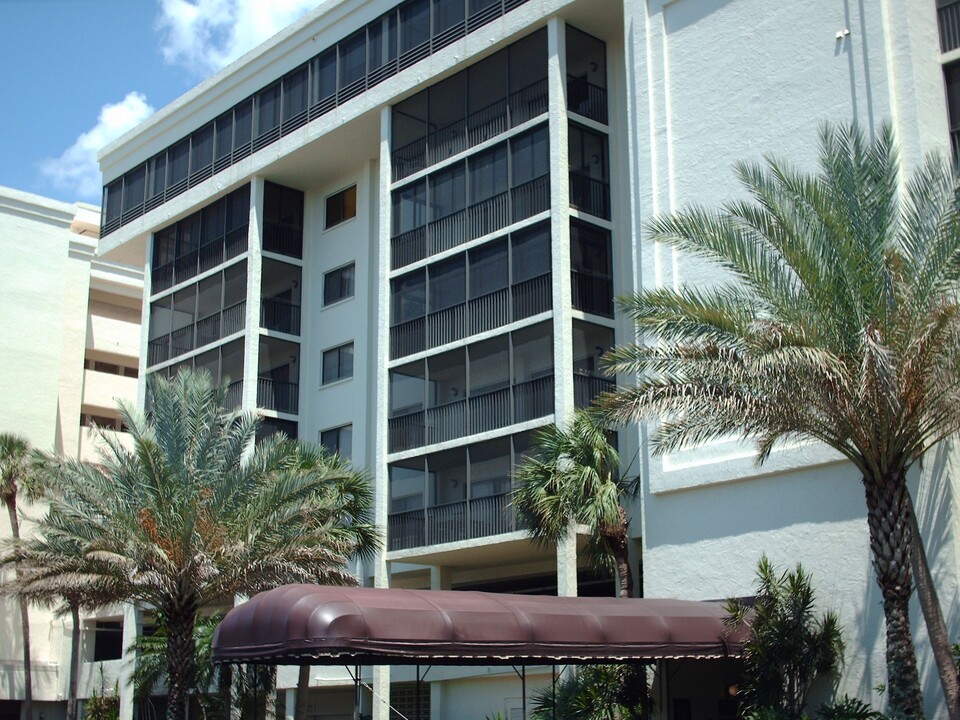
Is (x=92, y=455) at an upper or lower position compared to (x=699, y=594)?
upper

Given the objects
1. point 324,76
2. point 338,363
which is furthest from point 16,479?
point 324,76

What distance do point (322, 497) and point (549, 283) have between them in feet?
24.6

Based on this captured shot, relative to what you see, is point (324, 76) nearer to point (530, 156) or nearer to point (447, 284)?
point (447, 284)

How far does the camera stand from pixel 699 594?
24.1m

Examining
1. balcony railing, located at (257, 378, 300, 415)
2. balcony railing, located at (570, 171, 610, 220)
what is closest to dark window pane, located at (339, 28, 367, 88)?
balcony railing, located at (570, 171, 610, 220)

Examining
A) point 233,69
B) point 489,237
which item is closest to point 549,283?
point 489,237

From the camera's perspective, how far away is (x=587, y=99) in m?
32.3

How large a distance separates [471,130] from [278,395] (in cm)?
1123

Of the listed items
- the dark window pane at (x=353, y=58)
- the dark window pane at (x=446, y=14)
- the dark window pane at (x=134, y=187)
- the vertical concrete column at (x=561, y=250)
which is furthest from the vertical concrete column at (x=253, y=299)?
the vertical concrete column at (x=561, y=250)

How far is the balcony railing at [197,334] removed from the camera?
40781mm

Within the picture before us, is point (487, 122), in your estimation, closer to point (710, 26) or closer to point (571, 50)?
point (571, 50)

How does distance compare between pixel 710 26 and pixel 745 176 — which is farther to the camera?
pixel 710 26

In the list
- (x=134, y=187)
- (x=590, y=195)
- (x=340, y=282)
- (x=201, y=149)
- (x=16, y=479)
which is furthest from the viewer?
(x=134, y=187)

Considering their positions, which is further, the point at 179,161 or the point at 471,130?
the point at 179,161
